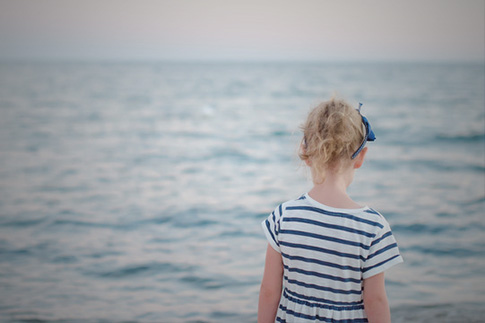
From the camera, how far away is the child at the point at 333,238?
1552mm

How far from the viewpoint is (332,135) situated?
5.27 feet

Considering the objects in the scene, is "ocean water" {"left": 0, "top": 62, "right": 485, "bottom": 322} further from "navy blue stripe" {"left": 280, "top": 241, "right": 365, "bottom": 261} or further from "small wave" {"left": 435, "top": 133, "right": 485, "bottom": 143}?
"navy blue stripe" {"left": 280, "top": 241, "right": 365, "bottom": 261}

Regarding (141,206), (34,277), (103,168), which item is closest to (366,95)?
(103,168)

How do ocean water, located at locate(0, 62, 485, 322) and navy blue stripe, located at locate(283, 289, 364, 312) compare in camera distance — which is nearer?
navy blue stripe, located at locate(283, 289, 364, 312)

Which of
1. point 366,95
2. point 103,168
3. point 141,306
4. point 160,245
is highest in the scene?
point 366,95

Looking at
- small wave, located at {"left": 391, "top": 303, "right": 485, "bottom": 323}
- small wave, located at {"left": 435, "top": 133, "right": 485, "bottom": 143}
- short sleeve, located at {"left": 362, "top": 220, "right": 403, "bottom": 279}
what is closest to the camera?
short sleeve, located at {"left": 362, "top": 220, "right": 403, "bottom": 279}

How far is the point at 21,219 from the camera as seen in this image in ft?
21.4

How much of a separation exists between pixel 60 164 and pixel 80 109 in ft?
45.2

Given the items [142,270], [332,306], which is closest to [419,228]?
[142,270]

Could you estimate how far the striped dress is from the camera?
1.55 meters

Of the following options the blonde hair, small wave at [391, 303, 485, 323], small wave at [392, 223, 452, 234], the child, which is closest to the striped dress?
the child

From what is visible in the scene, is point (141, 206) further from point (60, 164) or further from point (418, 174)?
point (418, 174)

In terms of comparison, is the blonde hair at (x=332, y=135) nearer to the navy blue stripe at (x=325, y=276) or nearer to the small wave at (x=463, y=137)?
the navy blue stripe at (x=325, y=276)

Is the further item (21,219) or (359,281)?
(21,219)
